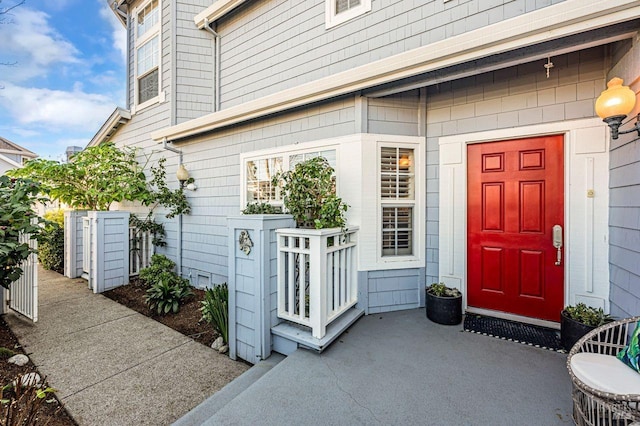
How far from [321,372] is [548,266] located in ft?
9.06

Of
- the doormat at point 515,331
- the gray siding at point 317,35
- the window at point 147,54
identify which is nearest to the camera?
the doormat at point 515,331

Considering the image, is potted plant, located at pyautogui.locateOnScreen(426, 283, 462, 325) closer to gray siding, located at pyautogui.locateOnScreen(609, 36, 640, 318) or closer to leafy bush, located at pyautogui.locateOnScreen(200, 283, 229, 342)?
gray siding, located at pyautogui.locateOnScreen(609, 36, 640, 318)

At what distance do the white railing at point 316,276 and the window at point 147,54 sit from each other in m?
6.01

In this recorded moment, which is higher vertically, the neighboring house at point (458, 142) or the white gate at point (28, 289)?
the neighboring house at point (458, 142)

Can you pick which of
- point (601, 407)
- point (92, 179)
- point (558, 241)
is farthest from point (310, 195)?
point (92, 179)

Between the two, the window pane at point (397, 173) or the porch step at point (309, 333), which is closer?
the porch step at point (309, 333)

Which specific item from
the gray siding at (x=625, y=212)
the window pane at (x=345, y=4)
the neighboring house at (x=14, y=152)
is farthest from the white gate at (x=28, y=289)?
the neighboring house at (x=14, y=152)

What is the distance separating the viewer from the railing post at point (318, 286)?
254 cm

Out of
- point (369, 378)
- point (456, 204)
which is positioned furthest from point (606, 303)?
point (369, 378)

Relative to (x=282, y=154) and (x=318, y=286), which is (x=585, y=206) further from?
(x=282, y=154)

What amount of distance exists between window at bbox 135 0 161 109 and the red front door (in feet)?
23.4

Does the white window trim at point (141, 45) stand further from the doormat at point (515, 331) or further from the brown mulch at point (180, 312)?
the doormat at point (515, 331)

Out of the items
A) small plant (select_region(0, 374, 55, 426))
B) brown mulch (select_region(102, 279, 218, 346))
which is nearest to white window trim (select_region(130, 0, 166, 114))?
brown mulch (select_region(102, 279, 218, 346))

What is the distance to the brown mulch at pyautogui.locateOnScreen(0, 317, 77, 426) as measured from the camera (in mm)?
2033
